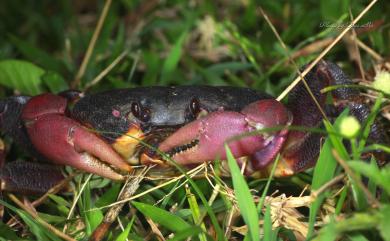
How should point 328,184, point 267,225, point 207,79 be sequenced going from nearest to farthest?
point 328,184, point 267,225, point 207,79

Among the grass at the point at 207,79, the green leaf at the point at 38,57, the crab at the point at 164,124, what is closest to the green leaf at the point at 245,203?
the grass at the point at 207,79

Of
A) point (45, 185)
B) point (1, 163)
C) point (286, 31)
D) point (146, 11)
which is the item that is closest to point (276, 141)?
point (45, 185)

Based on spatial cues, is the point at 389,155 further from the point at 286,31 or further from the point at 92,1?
the point at 92,1

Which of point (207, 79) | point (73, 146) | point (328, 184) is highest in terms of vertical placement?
point (328, 184)

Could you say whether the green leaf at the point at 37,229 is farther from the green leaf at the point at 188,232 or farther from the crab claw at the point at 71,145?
the green leaf at the point at 188,232

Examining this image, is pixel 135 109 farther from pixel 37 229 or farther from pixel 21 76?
pixel 21 76

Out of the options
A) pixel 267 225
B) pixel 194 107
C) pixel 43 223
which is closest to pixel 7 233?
pixel 43 223
